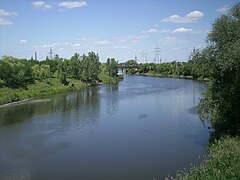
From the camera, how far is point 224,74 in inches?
945

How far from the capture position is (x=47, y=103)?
5012 centimetres

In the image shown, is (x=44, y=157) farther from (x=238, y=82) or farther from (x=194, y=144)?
(x=238, y=82)

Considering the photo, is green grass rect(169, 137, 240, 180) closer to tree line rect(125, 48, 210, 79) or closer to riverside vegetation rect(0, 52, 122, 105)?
riverside vegetation rect(0, 52, 122, 105)

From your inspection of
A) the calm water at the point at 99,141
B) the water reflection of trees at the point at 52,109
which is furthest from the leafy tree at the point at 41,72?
the calm water at the point at 99,141

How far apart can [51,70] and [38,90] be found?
17.6 meters

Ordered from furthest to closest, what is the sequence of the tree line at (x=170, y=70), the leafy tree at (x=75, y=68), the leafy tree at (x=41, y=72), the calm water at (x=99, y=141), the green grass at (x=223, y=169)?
the tree line at (x=170, y=70), the leafy tree at (x=75, y=68), the leafy tree at (x=41, y=72), the calm water at (x=99, y=141), the green grass at (x=223, y=169)

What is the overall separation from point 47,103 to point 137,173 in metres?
33.0

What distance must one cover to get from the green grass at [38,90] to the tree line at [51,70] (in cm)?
136

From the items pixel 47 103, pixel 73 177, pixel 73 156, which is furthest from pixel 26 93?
pixel 73 177

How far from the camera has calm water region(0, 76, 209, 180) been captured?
20.4 meters

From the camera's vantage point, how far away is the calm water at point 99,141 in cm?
2036

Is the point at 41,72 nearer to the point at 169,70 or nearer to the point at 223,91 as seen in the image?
the point at 223,91

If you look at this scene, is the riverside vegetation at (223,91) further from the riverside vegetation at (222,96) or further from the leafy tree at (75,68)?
the leafy tree at (75,68)

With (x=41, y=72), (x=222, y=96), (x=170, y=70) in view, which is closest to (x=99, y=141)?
(x=222, y=96)
